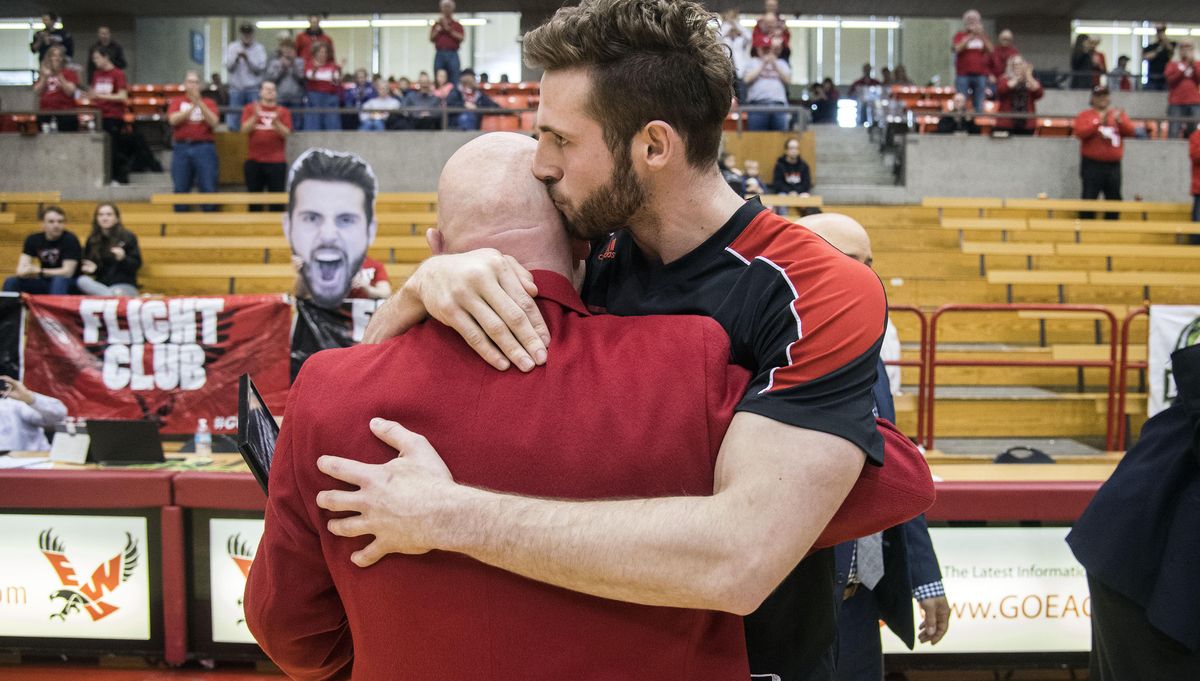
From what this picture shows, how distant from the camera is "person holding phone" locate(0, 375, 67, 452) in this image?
17.6 feet

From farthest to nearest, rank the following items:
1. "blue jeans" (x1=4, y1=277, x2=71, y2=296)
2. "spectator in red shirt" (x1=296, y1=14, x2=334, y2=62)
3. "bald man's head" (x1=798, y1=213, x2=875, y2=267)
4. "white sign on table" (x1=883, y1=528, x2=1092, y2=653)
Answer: "spectator in red shirt" (x1=296, y1=14, x2=334, y2=62) < "blue jeans" (x1=4, y1=277, x2=71, y2=296) < "white sign on table" (x1=883, y1=528, x2=1092, y2=653) < "bald man's head" (x1=798, y1=213, x2=875, y2=267)

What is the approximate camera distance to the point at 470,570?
4.32 ft

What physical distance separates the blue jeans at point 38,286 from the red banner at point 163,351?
2050 mm

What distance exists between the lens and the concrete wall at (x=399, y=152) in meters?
13.0

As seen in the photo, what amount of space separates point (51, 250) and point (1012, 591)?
8189 mm

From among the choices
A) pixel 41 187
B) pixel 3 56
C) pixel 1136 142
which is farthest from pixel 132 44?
pixel 1136 142

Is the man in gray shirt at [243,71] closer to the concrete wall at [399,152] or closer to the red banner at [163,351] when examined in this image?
the concrete wall at [399,152]

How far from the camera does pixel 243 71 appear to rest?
1401 cm

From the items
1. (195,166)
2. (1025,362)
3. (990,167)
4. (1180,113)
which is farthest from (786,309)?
(1180,113)

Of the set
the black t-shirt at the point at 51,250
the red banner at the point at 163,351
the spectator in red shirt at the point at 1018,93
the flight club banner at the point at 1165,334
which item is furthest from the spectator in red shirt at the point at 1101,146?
the black t-shirt at the point at 51,250

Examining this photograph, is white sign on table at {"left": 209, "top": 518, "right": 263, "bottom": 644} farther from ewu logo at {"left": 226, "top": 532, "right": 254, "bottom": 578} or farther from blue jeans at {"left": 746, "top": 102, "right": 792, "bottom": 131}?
blue jeans at {"left": 746, "top": 102, "right": 792, "bottom": 131}

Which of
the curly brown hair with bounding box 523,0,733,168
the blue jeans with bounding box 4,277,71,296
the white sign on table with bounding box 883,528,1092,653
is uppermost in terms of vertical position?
the curly brown hair with bounding box 523,0,733,168

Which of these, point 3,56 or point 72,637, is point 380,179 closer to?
point 72,637

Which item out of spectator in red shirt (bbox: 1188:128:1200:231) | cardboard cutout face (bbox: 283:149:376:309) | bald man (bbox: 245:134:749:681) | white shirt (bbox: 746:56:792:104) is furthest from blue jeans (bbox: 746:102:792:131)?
bald man (bbox: 245:134:749:681)
